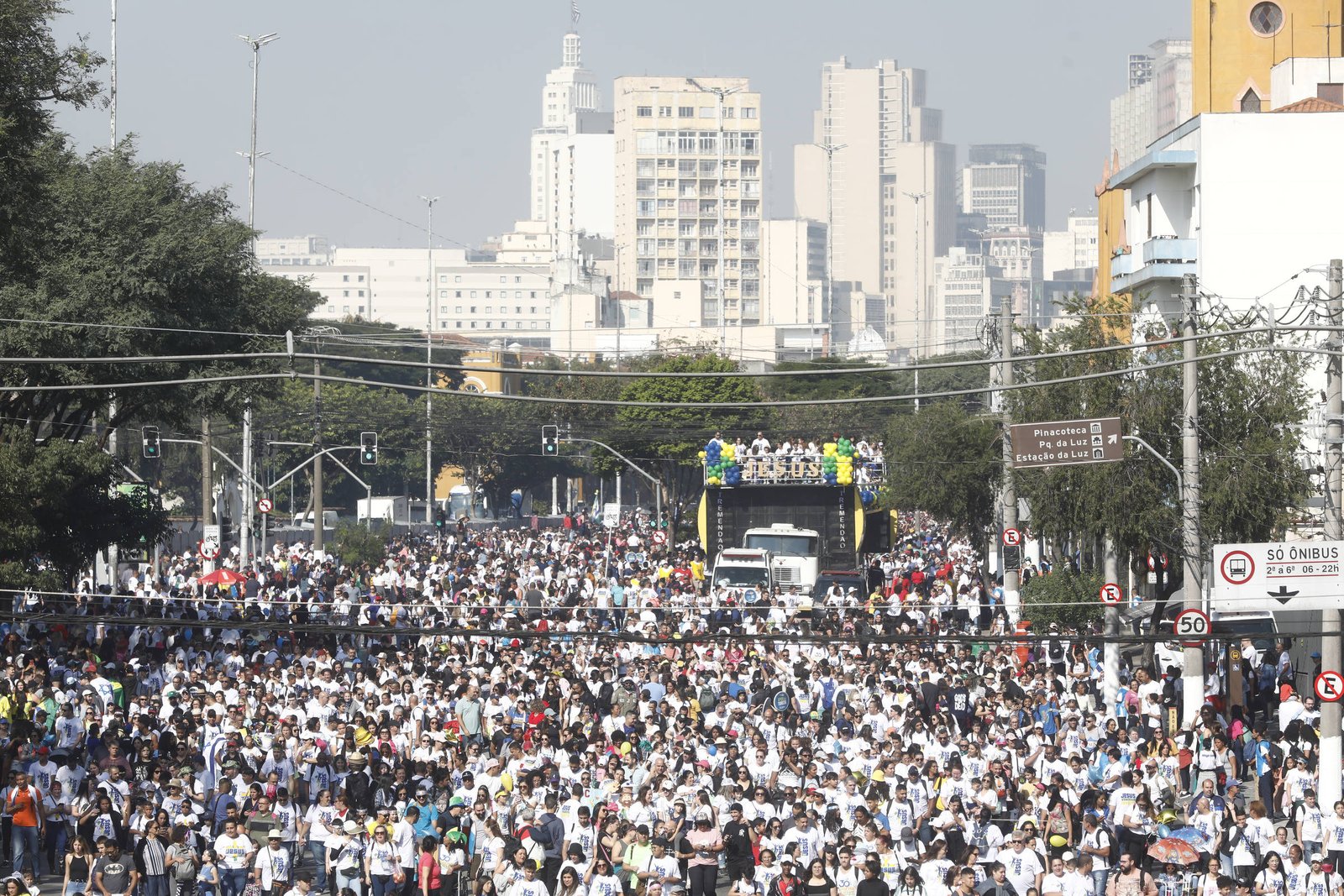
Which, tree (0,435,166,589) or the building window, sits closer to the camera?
tree (0,435,166,589)

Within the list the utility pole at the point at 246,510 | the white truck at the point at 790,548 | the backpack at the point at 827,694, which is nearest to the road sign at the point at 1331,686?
the backpack at the point at 827,694

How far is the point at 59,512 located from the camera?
3338cm

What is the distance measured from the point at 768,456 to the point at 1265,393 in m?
18.1

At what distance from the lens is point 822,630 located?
1257 inches

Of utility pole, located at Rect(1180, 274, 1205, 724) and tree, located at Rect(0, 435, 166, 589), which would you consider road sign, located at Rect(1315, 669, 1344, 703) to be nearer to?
utility pole, located at Rect(1180, 274, 1205, 724)

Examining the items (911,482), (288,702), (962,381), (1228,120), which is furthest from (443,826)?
(962,381)

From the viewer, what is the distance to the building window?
190 feet

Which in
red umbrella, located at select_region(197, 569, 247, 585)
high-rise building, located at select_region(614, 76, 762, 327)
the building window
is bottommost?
red umbrella, located at select_region(197, 569, 247, 585)

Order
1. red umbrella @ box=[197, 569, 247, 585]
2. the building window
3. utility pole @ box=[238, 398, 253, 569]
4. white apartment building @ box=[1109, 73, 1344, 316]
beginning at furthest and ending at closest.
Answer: the building window → utility pole @ box=[238, 398, 253, 569] → white apartment building @ box=[1109, 73, 1344, 316] → red umbrella @ box=[197, 569, 247, 585]

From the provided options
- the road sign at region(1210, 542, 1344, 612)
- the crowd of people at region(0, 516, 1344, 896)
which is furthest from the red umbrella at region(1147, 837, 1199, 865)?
the road sign at region(1210, 542, 1344, 612)

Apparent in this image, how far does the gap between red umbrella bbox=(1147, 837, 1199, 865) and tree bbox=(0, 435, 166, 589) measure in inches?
746

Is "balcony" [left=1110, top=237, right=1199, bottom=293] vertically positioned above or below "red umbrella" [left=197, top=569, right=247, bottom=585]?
above

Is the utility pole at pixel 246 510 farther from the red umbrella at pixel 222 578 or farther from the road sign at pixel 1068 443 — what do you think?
the road sign at pixel 1068 443

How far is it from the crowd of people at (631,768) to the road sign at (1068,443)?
309 cm
